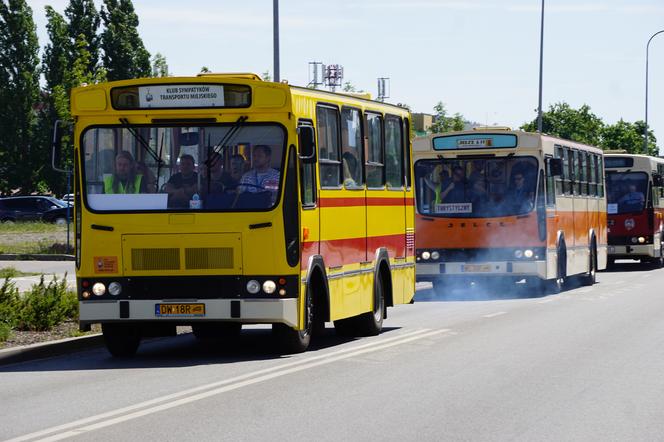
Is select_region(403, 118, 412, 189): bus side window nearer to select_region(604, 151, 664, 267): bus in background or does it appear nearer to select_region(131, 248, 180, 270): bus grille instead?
select_region(131, 248, 180, 270): bus grille

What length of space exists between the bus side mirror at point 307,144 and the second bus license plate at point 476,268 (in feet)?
39.2

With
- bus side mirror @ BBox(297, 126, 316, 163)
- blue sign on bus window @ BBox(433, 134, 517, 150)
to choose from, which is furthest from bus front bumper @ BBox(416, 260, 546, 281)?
bus side mirror @ BBox(297, 126, 316, 163)

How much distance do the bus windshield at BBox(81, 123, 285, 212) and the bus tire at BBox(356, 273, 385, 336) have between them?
3.64 metres

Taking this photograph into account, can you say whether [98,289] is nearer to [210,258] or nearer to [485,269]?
[210,258]

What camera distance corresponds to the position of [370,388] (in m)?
12.1

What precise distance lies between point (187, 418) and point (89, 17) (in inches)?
2884

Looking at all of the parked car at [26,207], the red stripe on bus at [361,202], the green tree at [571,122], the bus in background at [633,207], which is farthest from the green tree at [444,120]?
the red stripe on bus at [361,202]

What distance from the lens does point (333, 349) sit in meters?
16.0

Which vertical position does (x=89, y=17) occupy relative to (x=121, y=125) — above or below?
above

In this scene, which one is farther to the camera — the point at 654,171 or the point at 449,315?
the point at 654,171

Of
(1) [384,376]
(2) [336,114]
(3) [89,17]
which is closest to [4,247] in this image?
(2) [336,114]

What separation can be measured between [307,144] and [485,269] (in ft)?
39.5

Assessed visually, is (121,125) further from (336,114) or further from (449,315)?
(449,315)

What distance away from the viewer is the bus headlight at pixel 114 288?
14.8 m
